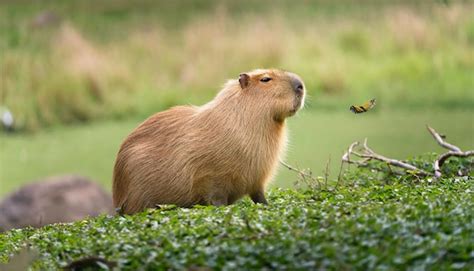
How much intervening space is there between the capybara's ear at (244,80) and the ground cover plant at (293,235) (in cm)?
85

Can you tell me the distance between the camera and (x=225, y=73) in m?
16.6

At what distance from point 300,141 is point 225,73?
3039 millimetres

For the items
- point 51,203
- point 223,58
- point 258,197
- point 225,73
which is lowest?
point 51,203

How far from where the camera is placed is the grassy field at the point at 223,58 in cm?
1606

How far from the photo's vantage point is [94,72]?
54.5 feet

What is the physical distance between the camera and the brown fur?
606 cm

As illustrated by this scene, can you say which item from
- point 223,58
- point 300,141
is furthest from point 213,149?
point 223,58

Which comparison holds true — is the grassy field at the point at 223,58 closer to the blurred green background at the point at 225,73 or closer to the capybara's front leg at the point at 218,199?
the blurred green background at the point at 225,73

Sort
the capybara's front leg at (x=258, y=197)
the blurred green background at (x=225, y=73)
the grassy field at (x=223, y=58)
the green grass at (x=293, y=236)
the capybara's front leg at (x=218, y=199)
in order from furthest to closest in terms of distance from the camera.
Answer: the grassy field at (x=223, y=58) → the blurred green background at (x=225, y=73) → the capybara's front leg at (x=258, y=197) → the capybara's front leg at (x=218, y=199) → the green grass at (x=293, y=236)

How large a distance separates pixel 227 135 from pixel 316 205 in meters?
0.96

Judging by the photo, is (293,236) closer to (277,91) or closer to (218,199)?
(218,199)

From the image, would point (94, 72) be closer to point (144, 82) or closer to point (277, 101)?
point (144, 82)

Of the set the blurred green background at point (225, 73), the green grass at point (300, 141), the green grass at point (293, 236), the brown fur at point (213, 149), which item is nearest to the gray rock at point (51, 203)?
the green grass at point (300, 141)

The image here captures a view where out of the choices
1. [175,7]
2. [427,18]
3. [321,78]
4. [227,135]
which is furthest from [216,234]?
[175,7]
